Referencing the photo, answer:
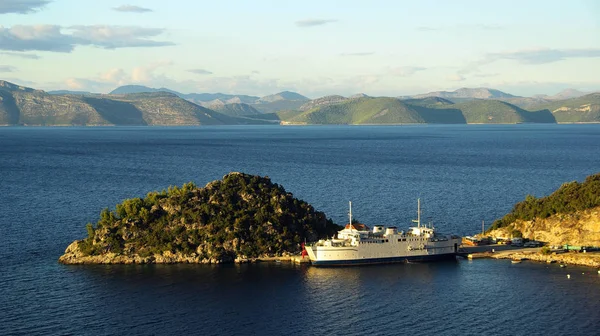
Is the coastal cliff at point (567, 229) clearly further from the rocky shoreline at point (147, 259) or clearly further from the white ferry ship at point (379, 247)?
the rocky shoreline at point (147, 259)

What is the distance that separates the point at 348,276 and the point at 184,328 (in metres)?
23.3

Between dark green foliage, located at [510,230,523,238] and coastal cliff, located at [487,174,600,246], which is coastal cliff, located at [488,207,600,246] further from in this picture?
dark green foliage, located at [510,230,523,238]

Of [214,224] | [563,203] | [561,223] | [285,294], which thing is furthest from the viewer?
[563,203]

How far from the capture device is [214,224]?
89125 millimetres

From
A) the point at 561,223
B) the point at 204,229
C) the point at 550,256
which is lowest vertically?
the point at 550,256

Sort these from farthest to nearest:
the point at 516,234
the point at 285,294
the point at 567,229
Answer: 1. the point at 516,234
2. the point at 567,229
3. the point at 285,294

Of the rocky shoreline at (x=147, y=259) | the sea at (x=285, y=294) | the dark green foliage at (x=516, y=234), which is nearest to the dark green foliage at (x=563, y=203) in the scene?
the dark green foliage at (x=516, y=234)

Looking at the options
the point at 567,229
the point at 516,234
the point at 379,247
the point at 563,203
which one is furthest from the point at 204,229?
the point at 563,203

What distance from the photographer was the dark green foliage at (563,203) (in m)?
94.6

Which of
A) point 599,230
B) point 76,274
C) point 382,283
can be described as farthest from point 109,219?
point 599,230

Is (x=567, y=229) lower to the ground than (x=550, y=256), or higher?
higher

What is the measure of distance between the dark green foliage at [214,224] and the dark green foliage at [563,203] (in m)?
26.0

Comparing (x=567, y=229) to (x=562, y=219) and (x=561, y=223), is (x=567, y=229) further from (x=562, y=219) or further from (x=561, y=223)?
(x=562, y=219)

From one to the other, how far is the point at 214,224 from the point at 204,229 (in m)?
1.34
